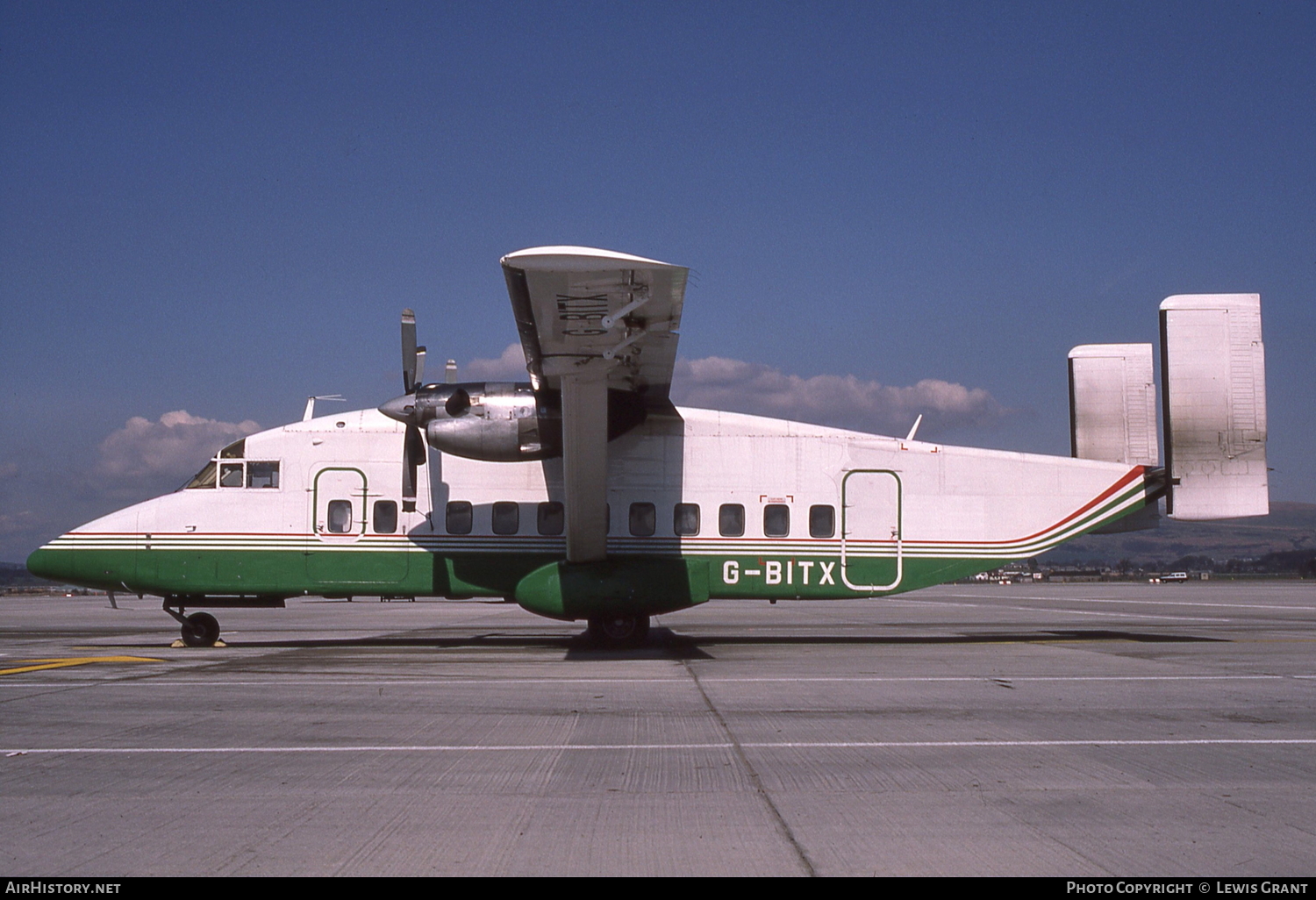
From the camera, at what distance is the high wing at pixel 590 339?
394 inches

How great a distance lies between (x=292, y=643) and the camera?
16.2 m

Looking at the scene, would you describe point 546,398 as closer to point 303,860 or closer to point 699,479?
point 699,479

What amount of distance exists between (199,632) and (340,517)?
3026mm

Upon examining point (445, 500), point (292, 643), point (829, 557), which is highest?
point (445, 500)

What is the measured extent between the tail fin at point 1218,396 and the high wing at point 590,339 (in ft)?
27.3

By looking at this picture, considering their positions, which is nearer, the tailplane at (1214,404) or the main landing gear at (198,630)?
the tailplane at (1214,404)

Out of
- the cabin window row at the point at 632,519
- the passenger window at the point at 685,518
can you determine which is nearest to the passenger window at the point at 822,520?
the cabin window row at the point at 632,519

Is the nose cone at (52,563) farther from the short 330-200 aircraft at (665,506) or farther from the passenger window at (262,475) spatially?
the passenger window at (262,475)

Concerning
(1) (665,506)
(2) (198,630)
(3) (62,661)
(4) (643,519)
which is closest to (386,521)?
(2) (198,630)

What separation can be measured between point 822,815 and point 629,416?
1011 cm

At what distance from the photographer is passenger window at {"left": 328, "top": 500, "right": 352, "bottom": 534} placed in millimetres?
15102

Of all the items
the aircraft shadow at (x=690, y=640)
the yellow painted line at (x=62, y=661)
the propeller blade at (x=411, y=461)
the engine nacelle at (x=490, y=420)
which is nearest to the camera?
the yellow painted line at (x=62, y=661)

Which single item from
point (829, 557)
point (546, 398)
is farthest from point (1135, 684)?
point (546, 398)
